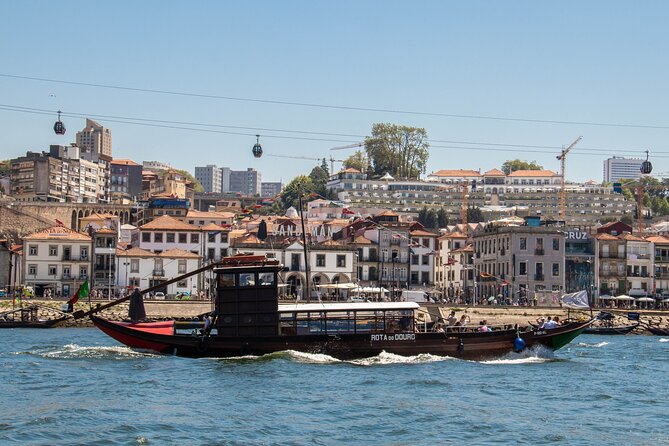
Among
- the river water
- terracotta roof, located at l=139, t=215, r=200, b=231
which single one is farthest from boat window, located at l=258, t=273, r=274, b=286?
terracotta roof, located at l=139, t=215, r=200, b=231

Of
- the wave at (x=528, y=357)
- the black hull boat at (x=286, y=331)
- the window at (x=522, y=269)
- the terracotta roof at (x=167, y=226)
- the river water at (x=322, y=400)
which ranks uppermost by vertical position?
the terracotta roof at (x=167, y=226)

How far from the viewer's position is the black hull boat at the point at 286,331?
175 ft

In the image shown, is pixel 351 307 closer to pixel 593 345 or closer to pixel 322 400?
pixel 322 400

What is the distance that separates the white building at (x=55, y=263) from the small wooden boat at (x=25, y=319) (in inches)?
717

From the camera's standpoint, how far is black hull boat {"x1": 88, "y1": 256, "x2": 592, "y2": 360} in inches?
2101

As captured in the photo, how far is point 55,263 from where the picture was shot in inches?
4414

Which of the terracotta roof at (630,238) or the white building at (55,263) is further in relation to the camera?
the terracotta roof at (630,238)


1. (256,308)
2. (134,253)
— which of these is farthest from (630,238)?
(256,308)

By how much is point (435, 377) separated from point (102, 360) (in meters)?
15.7

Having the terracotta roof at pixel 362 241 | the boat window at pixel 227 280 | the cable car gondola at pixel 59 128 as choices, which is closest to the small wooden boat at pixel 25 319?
the cable car gondola at pixel 59 128

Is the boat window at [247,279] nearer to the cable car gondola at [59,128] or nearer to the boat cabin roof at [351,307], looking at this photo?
the boat cabin roof at [351,307]

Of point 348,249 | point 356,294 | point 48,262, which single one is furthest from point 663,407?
point 48,262

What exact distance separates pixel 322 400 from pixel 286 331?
42.9 feet

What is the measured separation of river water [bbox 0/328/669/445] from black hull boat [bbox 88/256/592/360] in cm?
84
